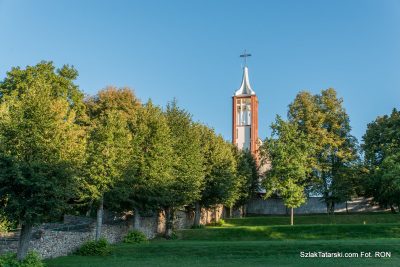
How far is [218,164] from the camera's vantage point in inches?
1961

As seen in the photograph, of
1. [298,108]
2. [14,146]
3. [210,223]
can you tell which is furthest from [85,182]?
[298,108]

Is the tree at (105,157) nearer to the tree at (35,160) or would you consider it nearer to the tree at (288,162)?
the tree at (35,160)

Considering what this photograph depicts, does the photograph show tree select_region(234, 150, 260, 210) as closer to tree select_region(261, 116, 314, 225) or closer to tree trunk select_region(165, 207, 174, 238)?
tree select_region(261, 116, 314, 225)

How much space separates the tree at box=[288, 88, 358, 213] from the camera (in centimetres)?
5906

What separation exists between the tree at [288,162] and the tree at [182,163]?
1180cm

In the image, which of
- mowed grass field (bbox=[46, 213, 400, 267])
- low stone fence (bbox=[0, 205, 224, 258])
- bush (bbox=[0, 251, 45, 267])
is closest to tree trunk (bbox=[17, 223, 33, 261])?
bush (bbox=[0, 251, 45, 267])

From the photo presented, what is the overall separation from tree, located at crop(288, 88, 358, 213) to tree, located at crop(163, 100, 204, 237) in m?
19.8

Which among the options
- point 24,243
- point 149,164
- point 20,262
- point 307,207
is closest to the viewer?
point 20,262

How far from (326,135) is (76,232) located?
38676 millimetres

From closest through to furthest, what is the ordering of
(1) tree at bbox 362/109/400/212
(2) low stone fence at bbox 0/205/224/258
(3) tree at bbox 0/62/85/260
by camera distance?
(3) tree at bbox 0/62/85/260, (2) low stone fence at bbox 0/205/224/258, (1) tree at bbox 362/109/400/212

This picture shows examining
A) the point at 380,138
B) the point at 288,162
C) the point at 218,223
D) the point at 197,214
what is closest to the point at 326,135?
the point at 380,138

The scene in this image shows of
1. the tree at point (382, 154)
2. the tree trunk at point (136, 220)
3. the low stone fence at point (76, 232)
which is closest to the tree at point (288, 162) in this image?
the tree at point (382, 154)

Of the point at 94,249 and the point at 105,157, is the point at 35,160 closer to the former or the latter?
the point at 94,249

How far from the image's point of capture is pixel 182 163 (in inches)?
1667
